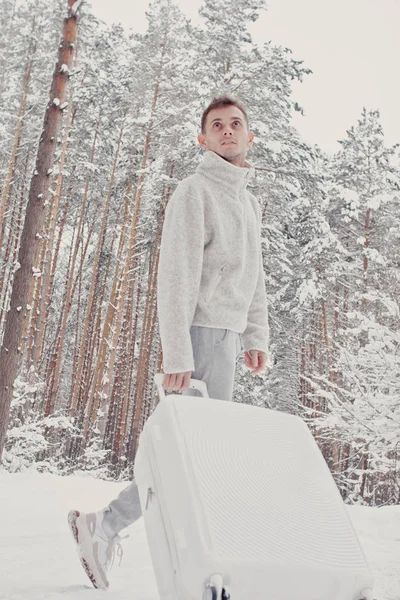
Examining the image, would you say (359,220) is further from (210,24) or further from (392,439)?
(392,439)


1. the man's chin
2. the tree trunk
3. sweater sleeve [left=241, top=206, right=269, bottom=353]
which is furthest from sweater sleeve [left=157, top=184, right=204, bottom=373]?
the tree trunk

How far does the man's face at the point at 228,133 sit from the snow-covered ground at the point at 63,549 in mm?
1986

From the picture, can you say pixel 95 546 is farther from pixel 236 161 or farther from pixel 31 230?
pixel 31 230

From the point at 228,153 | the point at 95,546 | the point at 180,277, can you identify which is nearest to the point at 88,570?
the point at 95,546

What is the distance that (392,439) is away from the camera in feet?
20.3

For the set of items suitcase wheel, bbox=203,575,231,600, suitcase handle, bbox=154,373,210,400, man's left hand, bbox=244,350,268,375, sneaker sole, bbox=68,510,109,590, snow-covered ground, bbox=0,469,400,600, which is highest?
man's left hand, bbox=244,350,268,375

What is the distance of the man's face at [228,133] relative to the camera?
2580 millimetres

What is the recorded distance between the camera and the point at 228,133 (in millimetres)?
2588

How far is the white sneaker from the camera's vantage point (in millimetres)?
2326

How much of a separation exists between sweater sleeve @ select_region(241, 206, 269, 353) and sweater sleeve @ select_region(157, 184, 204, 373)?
20.1 inches

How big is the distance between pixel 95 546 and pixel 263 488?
3.47 feet

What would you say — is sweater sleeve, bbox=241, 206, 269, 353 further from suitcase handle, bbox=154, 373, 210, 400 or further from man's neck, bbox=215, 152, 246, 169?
suitcase handle, bbox=154, 373, 210, 400

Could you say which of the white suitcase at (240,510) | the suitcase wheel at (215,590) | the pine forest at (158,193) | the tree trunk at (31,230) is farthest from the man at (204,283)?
the pine forest at (158,193)

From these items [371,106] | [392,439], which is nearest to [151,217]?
[371,106]
